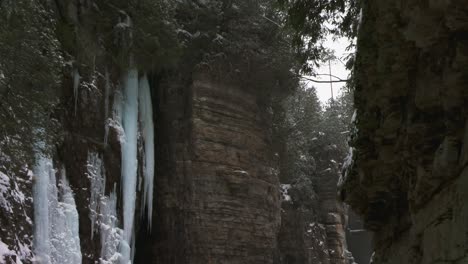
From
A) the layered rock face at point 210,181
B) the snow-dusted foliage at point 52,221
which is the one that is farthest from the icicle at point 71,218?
the layered rock face at point 210,181

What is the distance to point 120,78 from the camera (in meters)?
A: 16.1

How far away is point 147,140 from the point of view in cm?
1691

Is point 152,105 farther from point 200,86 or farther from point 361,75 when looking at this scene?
point 361,75

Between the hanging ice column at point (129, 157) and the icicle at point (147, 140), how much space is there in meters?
0.71

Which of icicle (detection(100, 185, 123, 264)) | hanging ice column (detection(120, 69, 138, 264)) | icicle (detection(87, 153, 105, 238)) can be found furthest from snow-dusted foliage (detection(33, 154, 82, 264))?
hanging ice column (detection(120, 69, 138, 264))

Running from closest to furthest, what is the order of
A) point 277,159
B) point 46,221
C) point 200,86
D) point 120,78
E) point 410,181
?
point 410,181 → point 46,221 → point 120,78 → point 200,86 → point 277,159

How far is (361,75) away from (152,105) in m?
13.5

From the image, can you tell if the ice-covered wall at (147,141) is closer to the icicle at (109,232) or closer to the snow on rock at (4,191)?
the icicle at (109,232)

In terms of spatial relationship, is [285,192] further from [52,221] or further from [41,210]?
[41,210]

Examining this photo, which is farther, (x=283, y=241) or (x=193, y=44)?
(x=283, y=241)

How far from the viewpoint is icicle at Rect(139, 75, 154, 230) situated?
1609 centimetres

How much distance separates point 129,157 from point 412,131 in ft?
39.1

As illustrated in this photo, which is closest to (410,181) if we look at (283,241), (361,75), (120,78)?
(361,75)

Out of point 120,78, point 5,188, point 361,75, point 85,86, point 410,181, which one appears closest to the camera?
point 410,181
